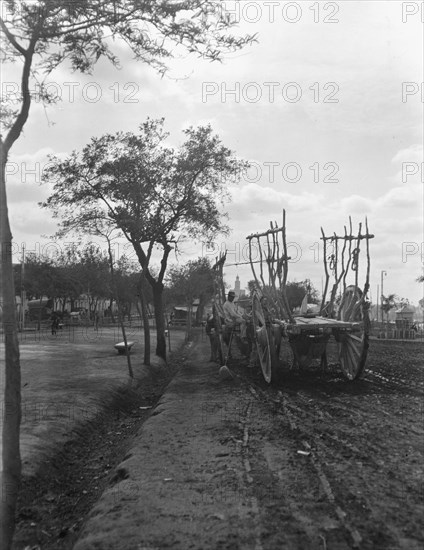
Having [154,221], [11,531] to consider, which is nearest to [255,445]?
[11,531]

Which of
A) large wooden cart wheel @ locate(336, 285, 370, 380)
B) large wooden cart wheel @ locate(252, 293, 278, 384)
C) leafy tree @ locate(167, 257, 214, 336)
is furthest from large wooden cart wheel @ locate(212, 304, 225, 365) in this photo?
leafy tree @ locate(167, 257, 214, 336)

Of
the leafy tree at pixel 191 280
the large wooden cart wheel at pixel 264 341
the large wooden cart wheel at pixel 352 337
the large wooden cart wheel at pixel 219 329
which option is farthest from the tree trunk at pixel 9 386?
the leafy tree at pixel 191 280

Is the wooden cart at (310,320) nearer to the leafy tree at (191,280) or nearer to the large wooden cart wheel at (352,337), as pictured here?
the large wooden cart wheel at (352,337)

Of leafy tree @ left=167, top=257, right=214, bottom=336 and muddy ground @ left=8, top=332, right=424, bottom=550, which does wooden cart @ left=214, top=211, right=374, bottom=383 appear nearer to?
muddy ground @ left=8, top=332, right=424, bottom=550

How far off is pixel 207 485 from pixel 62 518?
1549 mm

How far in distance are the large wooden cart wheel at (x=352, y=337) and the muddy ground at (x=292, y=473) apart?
1.49 feet

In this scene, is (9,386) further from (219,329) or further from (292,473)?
(219,329)

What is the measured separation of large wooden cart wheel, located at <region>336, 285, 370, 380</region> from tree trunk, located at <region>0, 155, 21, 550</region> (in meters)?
6.11

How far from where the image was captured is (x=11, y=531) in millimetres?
4461

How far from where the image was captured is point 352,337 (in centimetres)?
1015

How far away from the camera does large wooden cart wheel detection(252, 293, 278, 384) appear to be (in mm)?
10086

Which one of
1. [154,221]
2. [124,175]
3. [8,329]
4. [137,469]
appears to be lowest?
[137,469]

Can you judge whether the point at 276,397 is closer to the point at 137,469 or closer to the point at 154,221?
the point at 137,469

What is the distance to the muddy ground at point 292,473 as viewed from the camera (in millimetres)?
3715
